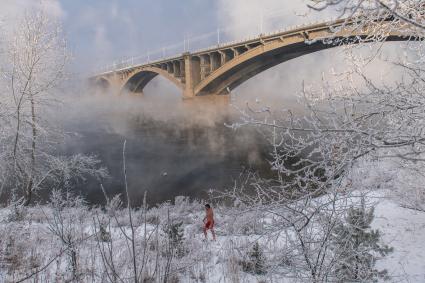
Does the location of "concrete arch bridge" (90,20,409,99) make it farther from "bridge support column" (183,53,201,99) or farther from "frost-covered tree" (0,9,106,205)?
"frost-covered tree" (0,9,106,205)

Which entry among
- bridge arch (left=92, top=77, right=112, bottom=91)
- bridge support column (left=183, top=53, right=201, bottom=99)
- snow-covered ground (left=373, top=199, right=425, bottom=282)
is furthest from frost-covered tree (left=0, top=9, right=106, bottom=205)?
bridge arch (left=92, top=77, right=112, bottom=91)

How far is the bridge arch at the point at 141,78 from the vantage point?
4861cm

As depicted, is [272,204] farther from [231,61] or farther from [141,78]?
[141,78]

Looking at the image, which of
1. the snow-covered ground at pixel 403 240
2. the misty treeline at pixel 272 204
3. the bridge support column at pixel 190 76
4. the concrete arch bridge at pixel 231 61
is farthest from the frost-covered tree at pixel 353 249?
the bridge support column at pixel 190 76

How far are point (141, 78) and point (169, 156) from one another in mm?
45713

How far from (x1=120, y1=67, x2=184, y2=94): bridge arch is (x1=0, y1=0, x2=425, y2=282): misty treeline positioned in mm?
33806

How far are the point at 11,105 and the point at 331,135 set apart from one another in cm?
1228

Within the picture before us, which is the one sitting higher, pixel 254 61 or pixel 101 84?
pixel 101 84

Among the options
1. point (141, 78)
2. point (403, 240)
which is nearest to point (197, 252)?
point (403, 240)

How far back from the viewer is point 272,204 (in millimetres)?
2924

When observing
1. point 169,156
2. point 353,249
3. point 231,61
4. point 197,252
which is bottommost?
point 197,252

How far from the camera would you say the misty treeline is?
8.68 ft

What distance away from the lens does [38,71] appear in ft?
40.9

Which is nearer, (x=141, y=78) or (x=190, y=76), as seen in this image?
(x=190, y=76)
